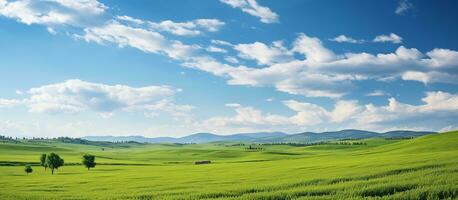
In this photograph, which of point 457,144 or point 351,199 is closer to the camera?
point 351,199

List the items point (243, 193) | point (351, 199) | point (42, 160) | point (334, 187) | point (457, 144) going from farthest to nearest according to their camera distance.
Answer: point (42, 160)
point (457, 144)
point (243, 193)
point (334, 187)
point (351, 199)

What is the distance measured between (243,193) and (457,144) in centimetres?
7800

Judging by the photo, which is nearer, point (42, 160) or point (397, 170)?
point (397, 170)

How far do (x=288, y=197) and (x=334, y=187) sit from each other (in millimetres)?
3771

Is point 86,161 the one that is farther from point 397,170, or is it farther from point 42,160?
point 397,170

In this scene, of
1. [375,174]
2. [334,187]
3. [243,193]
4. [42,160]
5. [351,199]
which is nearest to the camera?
[351,199]

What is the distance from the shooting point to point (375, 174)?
3538cm

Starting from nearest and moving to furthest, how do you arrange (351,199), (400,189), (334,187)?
(351,199) < (400,189) < (334,187)

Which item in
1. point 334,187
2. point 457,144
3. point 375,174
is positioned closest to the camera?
point 334,187

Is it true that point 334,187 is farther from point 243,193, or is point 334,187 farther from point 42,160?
point 42,160

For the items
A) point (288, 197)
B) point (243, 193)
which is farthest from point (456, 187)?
point (243, 193)

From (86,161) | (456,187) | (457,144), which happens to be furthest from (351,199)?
(86,161)

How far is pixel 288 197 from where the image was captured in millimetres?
25781

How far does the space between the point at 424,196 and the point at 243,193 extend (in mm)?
11341
